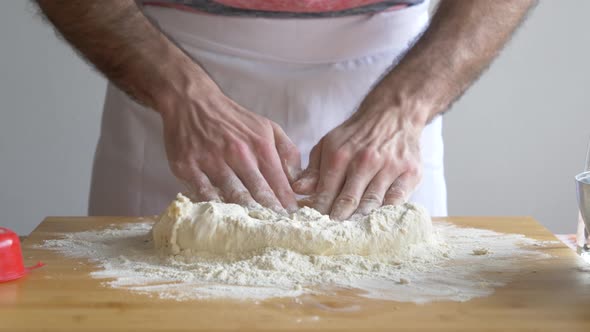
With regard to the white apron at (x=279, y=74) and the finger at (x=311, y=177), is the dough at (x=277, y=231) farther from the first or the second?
the white apron at (x=279, y=74)

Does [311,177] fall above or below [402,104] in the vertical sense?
below

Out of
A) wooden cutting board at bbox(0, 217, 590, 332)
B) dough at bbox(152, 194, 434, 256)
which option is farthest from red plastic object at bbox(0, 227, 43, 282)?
dough at bbox(152, 194, 434, 256)

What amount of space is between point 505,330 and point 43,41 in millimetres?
2710

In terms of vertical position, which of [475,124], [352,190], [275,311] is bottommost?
[275,311]

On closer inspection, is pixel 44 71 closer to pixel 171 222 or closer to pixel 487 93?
pixel 487 93

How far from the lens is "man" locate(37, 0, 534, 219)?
1.62m

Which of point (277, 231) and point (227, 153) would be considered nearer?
point (277, 231)

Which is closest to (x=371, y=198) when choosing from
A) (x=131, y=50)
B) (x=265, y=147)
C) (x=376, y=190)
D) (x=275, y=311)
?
(x=376, y=190)

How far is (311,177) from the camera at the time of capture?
1628 mm

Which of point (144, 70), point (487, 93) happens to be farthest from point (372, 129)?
point (487, 93)

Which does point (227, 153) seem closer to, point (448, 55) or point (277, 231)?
point (277, 231)

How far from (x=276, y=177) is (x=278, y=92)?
1.51 feet

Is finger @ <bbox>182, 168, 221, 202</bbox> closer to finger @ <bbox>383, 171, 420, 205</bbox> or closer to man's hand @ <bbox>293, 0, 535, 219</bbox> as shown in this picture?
man's hand @ <bbox>293, 0, 535, 219</bbox>

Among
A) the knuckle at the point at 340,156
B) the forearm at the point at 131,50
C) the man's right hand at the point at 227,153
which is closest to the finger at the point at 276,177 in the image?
the man's right hand at the point at 227,153
